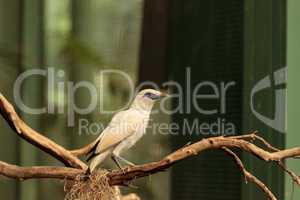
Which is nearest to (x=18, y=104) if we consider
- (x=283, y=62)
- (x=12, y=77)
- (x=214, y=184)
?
(x=12, y=77)

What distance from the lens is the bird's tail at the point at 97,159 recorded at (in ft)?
8.46

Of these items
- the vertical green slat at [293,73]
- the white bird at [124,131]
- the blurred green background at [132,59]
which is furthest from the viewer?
the blurred green background at [132,59]

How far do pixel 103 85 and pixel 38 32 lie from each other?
370mm

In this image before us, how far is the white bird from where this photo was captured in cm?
271

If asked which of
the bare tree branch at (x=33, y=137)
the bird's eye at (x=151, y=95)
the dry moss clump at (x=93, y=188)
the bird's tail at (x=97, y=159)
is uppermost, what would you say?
the bird's eye at (x=151, y=95)

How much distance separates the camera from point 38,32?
3680 millimetres

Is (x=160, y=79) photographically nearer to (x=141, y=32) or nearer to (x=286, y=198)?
(x=141, y=32)

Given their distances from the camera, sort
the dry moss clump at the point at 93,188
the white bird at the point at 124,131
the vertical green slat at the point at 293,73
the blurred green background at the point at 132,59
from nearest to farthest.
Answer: the dry moss clump at the point at 93,188 < the white bird at the point at 124,131 < the vertical green slat at the point at 293,73 < the blurred green background at the point at 132,59

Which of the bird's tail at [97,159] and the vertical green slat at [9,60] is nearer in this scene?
the bird's tail at [97,159]

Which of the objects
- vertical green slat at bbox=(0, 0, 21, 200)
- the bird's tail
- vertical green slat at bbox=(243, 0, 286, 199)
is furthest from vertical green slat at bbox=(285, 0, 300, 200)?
vertical green slat at bbox=(0, 0, 21, 200)

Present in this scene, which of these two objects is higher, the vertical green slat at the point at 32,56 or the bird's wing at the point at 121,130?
the vertical green slat at the point at 32,56

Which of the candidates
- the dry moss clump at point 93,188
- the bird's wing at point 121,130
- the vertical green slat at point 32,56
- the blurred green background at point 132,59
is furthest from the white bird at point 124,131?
the vertical green slat at point 32,56

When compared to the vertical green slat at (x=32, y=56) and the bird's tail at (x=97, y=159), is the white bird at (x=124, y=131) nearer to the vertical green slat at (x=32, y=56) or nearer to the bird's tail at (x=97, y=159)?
the bird's tail at (x=97, y=159)

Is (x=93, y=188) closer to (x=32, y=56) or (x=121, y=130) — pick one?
(x=121, y=130)
